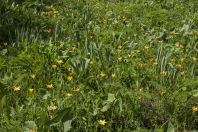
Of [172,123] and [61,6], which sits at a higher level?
[61,6]

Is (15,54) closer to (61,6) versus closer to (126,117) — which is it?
(126,117)

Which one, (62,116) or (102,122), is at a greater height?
(62,116)

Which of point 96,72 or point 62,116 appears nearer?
point 62,116

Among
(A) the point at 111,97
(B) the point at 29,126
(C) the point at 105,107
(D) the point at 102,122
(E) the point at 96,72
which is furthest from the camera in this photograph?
(E) the point at 96,72

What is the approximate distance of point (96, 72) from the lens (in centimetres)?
457

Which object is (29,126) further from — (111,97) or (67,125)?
(111,97)

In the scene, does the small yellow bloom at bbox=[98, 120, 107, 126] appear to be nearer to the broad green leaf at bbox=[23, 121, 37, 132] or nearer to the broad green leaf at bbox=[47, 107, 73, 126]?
the broad green leaf at bbox=[47, 107, 73, 126]

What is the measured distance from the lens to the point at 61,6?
729 centimetres

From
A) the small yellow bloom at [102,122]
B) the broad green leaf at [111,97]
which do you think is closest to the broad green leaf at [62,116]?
the small yellow bloom at [102,122]

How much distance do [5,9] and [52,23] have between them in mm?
785

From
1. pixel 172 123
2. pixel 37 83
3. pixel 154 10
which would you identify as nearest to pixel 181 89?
pixel 172 123

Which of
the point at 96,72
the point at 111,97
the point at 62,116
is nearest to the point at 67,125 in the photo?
the point at 62,116

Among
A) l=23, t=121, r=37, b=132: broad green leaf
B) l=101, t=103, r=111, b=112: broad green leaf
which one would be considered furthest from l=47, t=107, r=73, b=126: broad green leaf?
l=101, t=103, r=111, b=112: broad green leaf

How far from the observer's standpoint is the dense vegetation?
360cm
